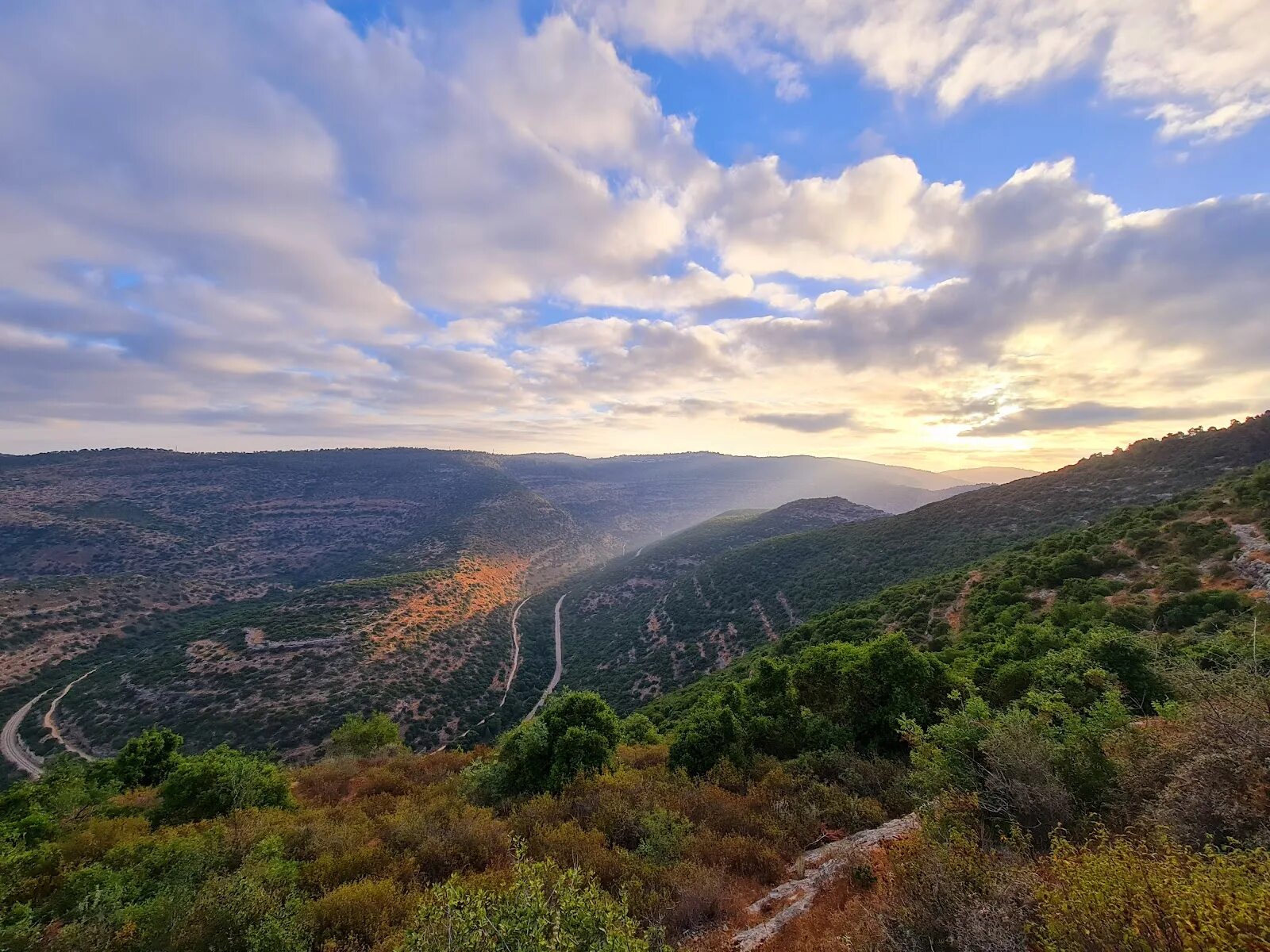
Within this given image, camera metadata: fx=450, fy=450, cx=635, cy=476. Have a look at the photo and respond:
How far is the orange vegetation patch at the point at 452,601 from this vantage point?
46.2 meters

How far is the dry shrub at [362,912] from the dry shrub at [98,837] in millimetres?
6139

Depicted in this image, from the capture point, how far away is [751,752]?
550 inches

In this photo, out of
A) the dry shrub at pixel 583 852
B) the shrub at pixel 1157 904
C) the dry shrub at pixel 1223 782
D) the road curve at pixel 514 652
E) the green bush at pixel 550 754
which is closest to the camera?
the shrub at pixel 1157 904

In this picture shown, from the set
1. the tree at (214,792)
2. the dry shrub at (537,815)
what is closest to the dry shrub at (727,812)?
the dry shrub at (537,815)

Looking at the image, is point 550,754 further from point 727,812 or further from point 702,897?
point 702,897

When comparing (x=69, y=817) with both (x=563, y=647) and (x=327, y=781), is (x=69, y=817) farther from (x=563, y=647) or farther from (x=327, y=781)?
(x=563, y=647)

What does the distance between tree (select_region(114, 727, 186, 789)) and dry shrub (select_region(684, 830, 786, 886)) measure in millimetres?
21588

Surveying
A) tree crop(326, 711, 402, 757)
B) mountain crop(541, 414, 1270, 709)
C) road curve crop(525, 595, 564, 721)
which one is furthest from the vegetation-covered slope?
road curve crop(525, 595, 564, 721)

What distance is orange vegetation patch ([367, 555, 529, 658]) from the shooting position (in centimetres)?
4619

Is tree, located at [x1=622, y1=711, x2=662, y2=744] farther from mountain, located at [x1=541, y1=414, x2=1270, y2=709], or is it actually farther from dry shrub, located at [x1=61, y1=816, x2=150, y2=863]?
mountain, located at [x1=541, y1=414, x2=1270, y2=709]

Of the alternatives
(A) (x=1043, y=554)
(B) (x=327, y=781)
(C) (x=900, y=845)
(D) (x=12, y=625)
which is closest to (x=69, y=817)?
(B) (x=327, y=781)

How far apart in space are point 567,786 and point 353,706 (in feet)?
102

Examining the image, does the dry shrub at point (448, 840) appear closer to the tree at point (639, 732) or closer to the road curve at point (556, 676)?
the tree at point (639, 732)

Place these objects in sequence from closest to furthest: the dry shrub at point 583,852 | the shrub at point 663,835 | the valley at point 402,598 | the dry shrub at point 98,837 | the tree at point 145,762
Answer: the dry shrub at point 583,852 → the shrub at point 663,835 → the dry shrub at point 98,837 → the tree at point 145,762 → the valley at point 402,598
